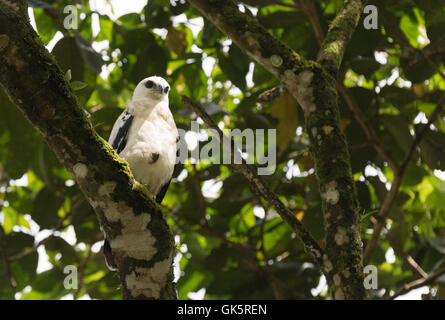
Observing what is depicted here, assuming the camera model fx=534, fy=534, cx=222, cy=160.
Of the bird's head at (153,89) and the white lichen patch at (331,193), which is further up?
the bird's head at (153,89)

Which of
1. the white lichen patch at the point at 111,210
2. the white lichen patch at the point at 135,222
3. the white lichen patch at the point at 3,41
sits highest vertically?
the white lichen patch at the point at 3,41

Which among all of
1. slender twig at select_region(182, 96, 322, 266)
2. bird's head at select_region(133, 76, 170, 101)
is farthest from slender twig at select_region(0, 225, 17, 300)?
slender twig at select_region(182, 96, 322, 266)

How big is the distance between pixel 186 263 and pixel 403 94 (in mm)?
2043

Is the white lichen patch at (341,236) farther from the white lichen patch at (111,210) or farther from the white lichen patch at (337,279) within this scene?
the white lichen patch at (111,210)

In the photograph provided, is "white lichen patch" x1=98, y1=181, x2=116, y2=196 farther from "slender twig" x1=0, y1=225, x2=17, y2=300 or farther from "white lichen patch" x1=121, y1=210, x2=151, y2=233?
"slender twig" x1=0, y1=225, x2=17, y2=300

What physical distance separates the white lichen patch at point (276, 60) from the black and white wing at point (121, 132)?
1392 mm

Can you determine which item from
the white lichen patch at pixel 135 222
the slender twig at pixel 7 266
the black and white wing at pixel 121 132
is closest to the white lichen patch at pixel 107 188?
the white lichen patch at pixel 135 222

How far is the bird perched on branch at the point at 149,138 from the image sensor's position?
3.41 m

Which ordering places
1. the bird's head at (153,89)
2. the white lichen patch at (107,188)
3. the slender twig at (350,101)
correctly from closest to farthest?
1. the white lichen patch at (107,188)
2. the slender twig at (350,101)
3. the bird's head at (153,89)

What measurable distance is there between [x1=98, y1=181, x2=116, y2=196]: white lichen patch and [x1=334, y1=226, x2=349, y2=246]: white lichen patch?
2.72 feet

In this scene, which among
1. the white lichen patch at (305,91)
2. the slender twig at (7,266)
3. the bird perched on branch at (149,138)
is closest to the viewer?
the white lichen patch at (305,91)

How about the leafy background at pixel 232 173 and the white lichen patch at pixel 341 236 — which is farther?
the leafy background at pixel 232 173
